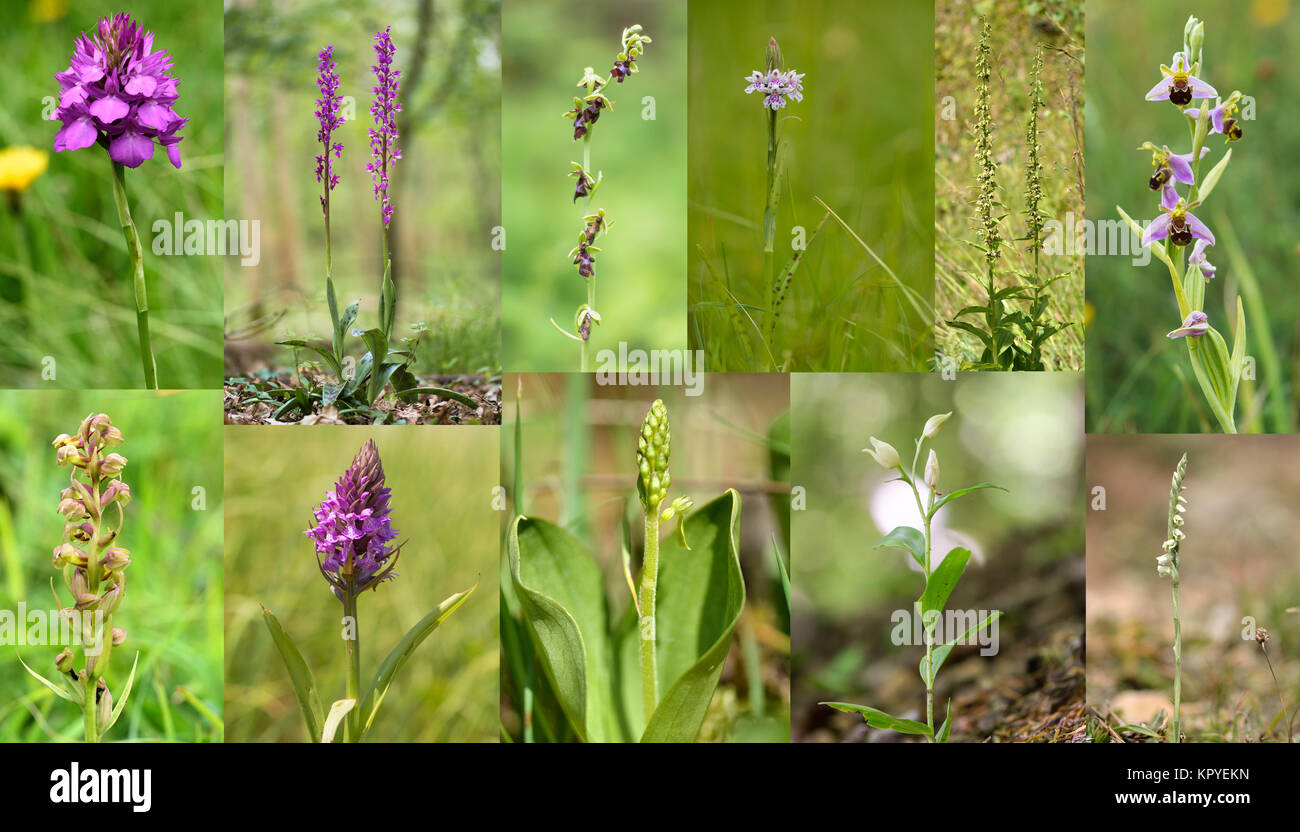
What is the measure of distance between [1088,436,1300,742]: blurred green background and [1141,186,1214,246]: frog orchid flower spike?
52 cm

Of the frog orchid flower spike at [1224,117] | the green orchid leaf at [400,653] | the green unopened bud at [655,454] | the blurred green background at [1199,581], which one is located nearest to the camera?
the green unopened bud at [655,454]

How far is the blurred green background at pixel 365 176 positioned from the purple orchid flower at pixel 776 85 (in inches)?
27.9

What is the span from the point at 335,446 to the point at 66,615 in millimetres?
767

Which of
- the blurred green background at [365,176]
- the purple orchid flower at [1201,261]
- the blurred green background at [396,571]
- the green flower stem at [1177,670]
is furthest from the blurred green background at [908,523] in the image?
the blurred green background at [365,176]

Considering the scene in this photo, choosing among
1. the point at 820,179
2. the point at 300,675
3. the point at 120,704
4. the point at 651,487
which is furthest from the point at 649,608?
the point at 120,704

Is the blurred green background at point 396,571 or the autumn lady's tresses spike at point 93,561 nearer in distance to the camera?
the autumn lady's tresses spike at point 93,561

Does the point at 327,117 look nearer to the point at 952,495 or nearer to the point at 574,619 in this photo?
the point at 574,619

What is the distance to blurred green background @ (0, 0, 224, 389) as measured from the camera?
7.02 feet

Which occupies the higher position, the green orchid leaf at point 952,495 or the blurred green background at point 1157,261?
the blurred green background at point 1157,261

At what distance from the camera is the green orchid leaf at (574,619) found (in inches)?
73.1

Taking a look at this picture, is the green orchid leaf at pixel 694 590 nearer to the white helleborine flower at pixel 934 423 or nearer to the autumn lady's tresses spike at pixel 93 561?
the white helleborine flower at pixel 934 423

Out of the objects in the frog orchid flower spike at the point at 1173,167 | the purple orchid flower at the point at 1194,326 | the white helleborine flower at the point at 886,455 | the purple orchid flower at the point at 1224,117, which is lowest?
the white helleborine flower at the point at 886,455

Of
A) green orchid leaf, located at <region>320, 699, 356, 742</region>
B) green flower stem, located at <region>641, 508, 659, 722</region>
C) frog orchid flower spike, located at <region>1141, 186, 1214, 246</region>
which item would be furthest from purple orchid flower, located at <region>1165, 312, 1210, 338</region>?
green orchid leaf, located at <region>320, 699, 356, 742</region>
